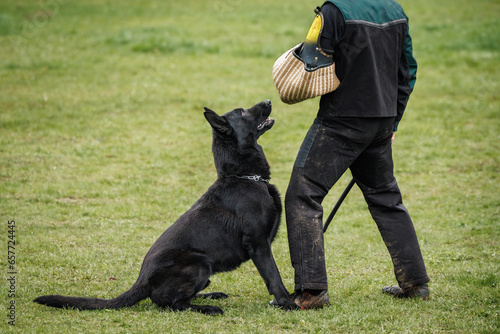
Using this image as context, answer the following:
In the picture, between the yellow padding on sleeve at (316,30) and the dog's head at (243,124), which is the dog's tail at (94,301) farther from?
the yellow padding on sleeve at (316,30)

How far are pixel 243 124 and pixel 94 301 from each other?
1.79m

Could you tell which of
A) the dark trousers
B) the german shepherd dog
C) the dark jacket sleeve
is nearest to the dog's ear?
the german shepherd dog

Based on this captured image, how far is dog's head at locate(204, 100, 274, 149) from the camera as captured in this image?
4684 mm

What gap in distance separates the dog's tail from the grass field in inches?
3.1

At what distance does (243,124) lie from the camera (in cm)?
481

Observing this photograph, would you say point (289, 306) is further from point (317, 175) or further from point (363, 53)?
point (363, 53)

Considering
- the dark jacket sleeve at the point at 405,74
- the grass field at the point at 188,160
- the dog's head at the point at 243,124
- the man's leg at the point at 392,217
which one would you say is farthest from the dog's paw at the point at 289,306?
the dark jacket sleeve at the point at 405,74

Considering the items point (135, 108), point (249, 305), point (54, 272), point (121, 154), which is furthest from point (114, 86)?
point (249, 305)

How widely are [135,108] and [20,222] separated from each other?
554 cm

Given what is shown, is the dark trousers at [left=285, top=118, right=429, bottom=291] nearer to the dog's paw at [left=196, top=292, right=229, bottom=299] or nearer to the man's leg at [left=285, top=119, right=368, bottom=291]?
the man's leg at [left=285, top=119, right=368, bottom=291]

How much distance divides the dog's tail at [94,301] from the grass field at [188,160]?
8cm

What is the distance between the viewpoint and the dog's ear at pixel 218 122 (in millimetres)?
4605

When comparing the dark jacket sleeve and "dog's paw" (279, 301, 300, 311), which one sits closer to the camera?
"dog's paw" (279, 301, 300, 311)

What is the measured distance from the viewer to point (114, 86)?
1309 cm
